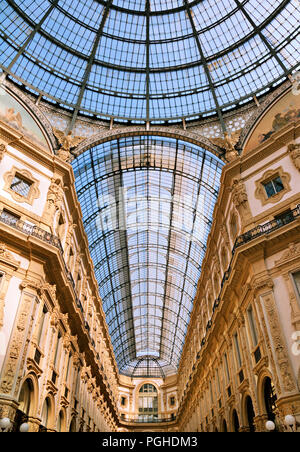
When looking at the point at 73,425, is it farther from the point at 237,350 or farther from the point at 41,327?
the point at 237,350

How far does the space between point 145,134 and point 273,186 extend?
13.7 metres

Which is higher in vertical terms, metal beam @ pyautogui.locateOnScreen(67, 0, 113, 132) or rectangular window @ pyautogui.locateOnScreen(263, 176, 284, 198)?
metal beam @ pyautogui.locateOnScreen(67, 0, 113, 132)

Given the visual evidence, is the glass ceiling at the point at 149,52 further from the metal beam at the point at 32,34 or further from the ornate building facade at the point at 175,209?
the ornate building facade at the point at 175,209

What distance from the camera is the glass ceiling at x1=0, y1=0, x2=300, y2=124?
88.3 ft

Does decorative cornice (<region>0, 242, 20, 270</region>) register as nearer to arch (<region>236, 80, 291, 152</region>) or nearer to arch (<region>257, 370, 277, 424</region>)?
arch (<region>257, 370, 277, 424</region>)

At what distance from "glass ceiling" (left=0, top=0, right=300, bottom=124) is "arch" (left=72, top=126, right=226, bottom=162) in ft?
4.15

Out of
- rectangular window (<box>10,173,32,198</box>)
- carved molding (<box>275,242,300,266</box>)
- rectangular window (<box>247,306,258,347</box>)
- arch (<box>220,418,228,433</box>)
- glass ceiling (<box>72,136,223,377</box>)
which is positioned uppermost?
glass ceiling (<box>72,136,223,377</box>)

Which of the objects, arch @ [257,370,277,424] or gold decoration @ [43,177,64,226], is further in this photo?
gold decoration @ [43,177,64,226]

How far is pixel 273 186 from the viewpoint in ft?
68.0

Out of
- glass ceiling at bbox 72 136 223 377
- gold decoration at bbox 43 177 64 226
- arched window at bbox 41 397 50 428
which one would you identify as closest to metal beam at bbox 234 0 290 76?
glass ceiling at bbox 72 136 223 377

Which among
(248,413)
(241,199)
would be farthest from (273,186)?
(248,413)

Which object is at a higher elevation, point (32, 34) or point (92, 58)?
point (92, 58)

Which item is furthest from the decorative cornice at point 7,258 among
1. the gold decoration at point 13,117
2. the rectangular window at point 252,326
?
the rectangular window at point 252,326

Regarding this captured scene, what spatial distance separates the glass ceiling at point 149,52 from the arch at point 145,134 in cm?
126
